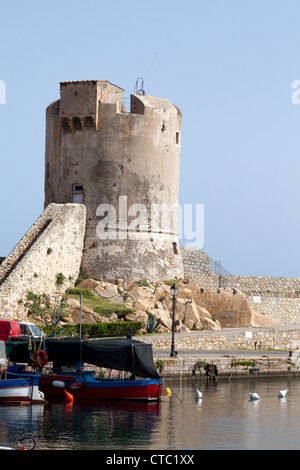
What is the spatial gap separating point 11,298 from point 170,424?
14.0 m

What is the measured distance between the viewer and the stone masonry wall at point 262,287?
161 ft

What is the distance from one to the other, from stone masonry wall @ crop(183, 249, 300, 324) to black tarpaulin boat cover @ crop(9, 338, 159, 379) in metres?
18.9

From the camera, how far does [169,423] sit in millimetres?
25781

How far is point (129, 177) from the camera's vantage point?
144 ft

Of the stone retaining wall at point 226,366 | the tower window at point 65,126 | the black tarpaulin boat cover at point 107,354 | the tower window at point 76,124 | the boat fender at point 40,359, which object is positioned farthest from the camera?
the tower window at point 65,126

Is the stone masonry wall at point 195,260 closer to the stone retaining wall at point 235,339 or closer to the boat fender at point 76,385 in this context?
the stone retaining wall at point 235,339

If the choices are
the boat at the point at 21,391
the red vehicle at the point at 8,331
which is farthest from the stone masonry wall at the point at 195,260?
the boat at the point at 21,391

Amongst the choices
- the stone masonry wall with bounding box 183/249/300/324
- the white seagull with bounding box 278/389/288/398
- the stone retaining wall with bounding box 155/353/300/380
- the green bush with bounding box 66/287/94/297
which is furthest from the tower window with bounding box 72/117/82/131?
the white seagull with bounding box 278/389/288/398

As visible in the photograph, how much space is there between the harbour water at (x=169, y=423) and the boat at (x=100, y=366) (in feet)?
1.72

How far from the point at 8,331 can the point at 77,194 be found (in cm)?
1226
